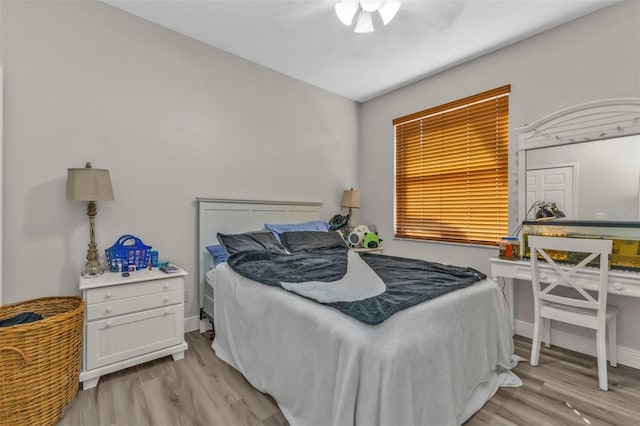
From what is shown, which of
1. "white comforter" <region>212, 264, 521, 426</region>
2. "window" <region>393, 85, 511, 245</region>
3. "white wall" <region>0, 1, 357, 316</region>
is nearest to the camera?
"white comforter" <region>212, 264, 521, 426</region>

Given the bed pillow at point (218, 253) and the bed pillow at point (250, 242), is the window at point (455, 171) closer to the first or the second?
the bed pillow at point (250, 242)

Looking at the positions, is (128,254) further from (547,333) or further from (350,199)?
(547,333)

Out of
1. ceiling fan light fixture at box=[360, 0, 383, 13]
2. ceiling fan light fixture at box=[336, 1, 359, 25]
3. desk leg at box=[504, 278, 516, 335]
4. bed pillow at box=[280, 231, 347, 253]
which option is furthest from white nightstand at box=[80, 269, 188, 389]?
desk leg at box=[504, 278, 516, 335]

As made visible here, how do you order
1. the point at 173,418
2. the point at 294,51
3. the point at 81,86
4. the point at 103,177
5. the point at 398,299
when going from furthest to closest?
the point at 294,51 → the point at 81,86 → the point at 103,177 → the point at 173,418 → the point at 398,299

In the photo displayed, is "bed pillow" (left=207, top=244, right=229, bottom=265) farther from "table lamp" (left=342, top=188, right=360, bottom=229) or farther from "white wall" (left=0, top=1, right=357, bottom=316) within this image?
"table lamp" (left=342, top=188, right=360, bottom=229)

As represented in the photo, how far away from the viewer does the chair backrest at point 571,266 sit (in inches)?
72.9

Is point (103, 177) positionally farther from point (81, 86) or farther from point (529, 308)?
point (529, 308)

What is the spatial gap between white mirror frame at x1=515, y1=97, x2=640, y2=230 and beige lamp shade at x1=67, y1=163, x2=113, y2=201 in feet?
10.9

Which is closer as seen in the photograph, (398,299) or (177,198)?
(398,299)

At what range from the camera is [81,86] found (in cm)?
214

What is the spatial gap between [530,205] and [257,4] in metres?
2.78

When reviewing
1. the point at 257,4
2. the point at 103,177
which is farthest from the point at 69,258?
the point at 257,4

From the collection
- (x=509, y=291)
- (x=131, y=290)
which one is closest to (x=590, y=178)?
(x=509, y=291)

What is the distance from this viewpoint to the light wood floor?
1554mm
